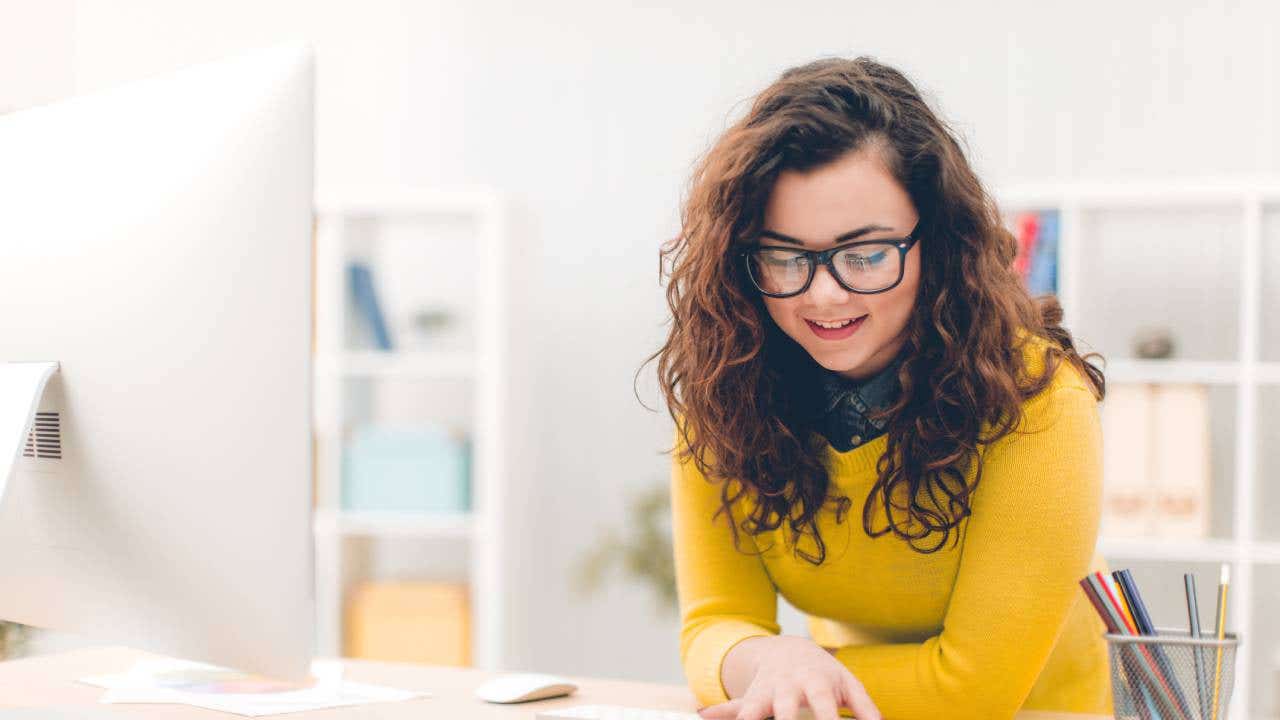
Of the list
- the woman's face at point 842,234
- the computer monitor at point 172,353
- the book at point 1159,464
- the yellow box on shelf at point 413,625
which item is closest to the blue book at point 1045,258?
the book at point 1159,464

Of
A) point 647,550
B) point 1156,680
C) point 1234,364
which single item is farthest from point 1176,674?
point 647,550

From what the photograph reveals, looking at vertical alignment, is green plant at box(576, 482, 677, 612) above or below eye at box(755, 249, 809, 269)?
below

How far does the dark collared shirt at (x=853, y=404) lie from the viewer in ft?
3.89

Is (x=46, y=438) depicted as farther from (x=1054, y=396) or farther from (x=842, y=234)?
(x=1054, y=396)

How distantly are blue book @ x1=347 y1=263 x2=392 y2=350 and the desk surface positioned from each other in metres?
2.06

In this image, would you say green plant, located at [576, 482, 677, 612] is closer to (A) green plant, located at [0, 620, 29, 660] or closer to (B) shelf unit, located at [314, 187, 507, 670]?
(B) shelf unit, located at [314, 187, 507, 670]

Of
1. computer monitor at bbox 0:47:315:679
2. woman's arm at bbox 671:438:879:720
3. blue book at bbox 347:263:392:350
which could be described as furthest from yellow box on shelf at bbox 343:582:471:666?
computer monitor at bbox 0:47:315:679

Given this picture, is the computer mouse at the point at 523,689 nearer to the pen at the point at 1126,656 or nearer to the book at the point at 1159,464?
the pen at the point at 1126,656

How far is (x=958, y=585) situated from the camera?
3.75 feet

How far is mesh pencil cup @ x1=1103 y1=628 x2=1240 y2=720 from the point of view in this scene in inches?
35.4

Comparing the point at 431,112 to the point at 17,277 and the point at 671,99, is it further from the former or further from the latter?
the point at 17,277

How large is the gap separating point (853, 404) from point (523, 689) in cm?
44

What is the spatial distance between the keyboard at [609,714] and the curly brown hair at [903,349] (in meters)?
0.21

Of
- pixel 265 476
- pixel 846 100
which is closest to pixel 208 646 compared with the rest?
pixel 265 476
